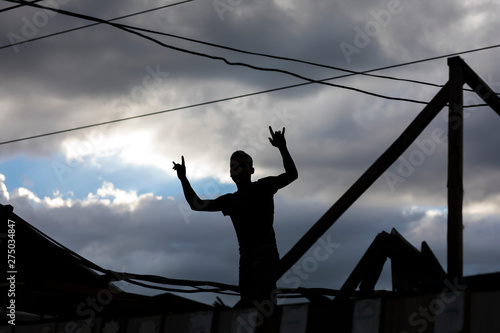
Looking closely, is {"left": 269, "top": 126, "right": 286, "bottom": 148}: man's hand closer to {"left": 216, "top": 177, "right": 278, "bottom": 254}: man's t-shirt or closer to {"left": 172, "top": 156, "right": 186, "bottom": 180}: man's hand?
{"left": 216, "top": 177, "right": 278, "bottom": 254}: man's t-shirt

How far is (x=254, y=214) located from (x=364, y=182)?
1.59 meters

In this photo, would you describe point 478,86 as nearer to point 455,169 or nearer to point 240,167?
point 455,169

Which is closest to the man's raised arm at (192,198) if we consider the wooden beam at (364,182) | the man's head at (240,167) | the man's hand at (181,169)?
the man's hand at (181,169)

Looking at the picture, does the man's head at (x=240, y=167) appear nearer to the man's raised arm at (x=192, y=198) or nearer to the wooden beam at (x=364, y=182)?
the man's raised arm at (x=192, y=198)

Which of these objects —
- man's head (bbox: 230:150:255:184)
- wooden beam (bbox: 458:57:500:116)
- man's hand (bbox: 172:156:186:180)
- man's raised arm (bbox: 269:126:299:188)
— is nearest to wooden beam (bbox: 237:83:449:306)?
wooden beam (bbox: 458:57:500:116)

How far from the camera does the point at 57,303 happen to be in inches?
418

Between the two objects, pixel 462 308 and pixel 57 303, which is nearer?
pixel 462 308

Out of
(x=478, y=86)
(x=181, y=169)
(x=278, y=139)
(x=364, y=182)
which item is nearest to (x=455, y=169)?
(x=364, y=182)

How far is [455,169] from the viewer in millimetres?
4980

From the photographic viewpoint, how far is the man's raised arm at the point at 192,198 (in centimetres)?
666

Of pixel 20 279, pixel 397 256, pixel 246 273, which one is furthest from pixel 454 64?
pixel 20 279

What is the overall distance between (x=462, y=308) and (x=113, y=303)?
7.01 m

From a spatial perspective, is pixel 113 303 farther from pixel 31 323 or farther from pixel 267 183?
pixel 267 183

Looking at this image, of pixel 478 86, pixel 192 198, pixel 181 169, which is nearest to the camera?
pixel 478 86
